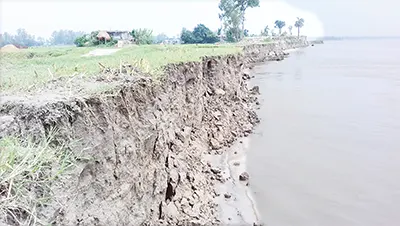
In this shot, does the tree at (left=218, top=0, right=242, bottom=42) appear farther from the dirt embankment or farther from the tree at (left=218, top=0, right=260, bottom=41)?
the dirt embankment

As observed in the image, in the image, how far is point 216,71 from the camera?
49.0 feet

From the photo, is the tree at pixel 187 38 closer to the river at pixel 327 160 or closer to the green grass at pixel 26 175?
the river at pixel 327 160

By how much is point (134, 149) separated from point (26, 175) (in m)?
2.54

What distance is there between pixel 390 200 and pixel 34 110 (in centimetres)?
937

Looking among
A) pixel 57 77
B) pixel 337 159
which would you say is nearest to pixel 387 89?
pixel 337 159

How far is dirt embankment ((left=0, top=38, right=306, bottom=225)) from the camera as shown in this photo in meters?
4.32

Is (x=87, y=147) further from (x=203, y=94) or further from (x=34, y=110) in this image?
(x=203, y=94)

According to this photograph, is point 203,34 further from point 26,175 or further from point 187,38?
point 26,175

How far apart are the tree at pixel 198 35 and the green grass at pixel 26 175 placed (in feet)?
158

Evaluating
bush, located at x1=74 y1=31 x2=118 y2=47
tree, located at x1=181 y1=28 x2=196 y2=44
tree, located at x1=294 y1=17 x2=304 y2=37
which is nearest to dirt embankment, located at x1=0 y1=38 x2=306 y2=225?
bush, located at x1=74 y1=31 x2=118 y2=47

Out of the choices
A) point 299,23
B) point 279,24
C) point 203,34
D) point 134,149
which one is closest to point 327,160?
point 134,149

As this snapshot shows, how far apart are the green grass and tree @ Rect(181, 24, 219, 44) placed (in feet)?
158

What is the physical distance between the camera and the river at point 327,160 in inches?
359

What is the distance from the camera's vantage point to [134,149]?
597cm
